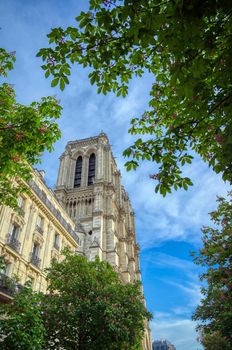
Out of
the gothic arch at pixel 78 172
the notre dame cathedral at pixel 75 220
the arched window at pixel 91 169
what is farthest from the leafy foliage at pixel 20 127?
the gothic arch at pixel 78 172

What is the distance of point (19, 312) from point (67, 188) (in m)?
48.1

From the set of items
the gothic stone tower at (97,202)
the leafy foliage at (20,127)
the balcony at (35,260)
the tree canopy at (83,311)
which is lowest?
the tree canopy at (83,311)

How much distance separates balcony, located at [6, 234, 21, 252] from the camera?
748 inches

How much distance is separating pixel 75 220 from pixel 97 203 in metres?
5.13

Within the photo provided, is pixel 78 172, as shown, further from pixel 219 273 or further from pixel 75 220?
pixel 219 273

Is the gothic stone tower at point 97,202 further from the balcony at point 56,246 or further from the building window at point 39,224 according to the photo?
the building window at point 39,224

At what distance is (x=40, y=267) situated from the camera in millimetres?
22078

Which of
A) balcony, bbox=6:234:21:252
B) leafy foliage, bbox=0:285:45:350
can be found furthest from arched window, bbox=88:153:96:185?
leafy foliage, bbox=0:285:45:350

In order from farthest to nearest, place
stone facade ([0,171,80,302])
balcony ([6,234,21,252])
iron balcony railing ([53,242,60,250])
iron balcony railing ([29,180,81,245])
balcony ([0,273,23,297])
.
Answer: iron balcony railing ([53,242,60,250]) < iron balcony railing ([29,180,81,245]) < balcony ([6,234,21,252]) < stone facade ([0,171,80,302]) < balcony ([0,273,23,297])

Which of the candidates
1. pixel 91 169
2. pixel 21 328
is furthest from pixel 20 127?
pixel 91 169

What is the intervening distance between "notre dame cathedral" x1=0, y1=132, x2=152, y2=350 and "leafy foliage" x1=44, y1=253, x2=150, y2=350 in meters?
3.52

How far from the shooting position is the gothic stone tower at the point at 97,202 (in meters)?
46.5

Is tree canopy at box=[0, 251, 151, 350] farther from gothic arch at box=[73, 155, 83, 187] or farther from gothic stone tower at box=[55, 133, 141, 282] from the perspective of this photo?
gothic arch at box=[73, 155, 83, 187]

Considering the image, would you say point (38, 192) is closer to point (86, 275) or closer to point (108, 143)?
point (86, 275)
